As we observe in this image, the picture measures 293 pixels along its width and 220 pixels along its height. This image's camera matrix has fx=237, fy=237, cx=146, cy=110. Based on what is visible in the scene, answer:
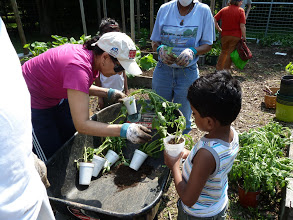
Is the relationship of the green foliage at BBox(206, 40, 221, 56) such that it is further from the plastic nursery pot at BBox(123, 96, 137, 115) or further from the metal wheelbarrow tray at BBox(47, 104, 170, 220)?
the metal wheelbarrow tray at BBox(47, 104, 170, 220)

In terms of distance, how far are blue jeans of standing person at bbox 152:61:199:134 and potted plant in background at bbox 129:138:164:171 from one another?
2.40ft

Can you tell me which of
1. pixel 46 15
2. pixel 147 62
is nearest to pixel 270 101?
pixel 147 62

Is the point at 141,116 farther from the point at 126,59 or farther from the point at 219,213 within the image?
the point at 219,213

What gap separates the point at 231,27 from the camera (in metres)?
5.81

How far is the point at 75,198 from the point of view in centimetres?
Answer: 202

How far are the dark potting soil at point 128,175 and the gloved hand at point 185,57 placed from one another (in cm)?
116

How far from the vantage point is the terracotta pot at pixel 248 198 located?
2502 millimetres

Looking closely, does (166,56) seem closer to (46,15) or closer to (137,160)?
(137,160)

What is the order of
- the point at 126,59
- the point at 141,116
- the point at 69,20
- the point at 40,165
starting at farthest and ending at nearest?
the point at 69,20, the point at 141,116, the point at 126,59, the point at 40,165

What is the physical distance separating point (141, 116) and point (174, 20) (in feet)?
3.91

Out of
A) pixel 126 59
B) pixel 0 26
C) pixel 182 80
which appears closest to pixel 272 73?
pixel 182 80

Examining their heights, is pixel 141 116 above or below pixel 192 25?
below

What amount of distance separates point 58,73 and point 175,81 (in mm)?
1485

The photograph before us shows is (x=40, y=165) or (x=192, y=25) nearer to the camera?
(x=40, y=165)
